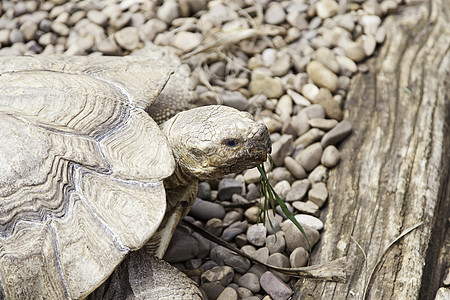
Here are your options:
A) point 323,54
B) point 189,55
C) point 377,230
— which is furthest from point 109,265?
point 323,54

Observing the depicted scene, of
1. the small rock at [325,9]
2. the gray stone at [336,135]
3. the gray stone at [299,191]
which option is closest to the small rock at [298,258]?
the gray stone at [299,191]

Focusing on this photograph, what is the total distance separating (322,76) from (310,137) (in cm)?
51

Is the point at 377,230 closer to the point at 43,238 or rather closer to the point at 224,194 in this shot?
the point at 224,194

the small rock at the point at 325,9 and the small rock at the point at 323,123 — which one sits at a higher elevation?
the small rock at the point at 325,9

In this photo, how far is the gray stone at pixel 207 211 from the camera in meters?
2.74

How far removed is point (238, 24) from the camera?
12.4ft

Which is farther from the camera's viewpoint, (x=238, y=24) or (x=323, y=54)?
(x=238, y=24)

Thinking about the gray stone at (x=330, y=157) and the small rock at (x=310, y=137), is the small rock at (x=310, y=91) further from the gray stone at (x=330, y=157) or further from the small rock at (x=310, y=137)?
the gray stone at (x=330, y=157)

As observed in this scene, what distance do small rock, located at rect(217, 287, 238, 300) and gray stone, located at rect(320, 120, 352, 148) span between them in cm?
108

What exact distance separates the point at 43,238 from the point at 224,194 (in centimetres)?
117

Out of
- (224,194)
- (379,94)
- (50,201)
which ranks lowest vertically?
(224,194)

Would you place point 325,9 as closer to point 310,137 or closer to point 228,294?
point 310,137

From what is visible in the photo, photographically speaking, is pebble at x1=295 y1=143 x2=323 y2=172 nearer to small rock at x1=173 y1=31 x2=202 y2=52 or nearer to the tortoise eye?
the tortoise eye

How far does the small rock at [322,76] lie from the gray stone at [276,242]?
1.13 metres
